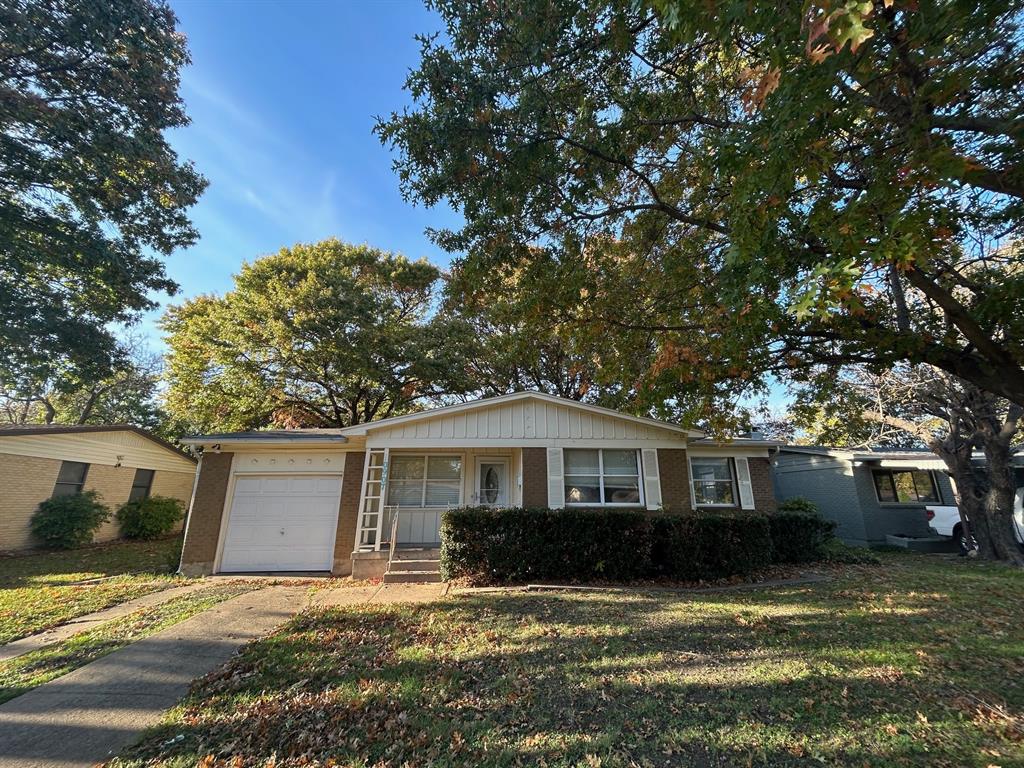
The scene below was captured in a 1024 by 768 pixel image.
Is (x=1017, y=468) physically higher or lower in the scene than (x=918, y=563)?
higher

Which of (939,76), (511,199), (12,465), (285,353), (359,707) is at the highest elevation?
(285,353)

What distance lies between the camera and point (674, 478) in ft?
37.8

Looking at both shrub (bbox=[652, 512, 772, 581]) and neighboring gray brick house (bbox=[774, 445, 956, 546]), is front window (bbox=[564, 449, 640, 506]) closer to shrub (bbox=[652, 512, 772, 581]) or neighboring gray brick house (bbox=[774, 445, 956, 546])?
shrub (bbox=[652, 512, 772, 581])

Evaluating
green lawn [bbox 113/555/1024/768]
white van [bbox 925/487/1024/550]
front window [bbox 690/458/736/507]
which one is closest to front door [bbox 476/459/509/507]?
front window [bbox 690/458/736/507]

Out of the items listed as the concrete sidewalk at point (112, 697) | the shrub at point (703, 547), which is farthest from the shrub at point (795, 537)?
the concrete sidewalk at point (112, 697)

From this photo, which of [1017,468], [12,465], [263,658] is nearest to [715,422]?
[263,658]

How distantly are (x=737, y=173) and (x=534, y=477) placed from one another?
324 inches

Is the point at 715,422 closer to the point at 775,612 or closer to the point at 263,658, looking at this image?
the point at 775,612

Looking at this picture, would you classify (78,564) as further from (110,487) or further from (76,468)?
(110,487)

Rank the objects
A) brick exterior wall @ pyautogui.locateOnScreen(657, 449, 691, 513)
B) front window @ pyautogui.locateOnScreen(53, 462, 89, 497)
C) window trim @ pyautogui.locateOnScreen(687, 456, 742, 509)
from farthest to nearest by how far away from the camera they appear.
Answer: front window @ pyautogui.locateOnScreen(53, 462, 89, 497) < window trim @ pyautogui.locateOnScreen(687, 456, 742, 509) < brick exterior wall @ pyautogui.locateOnScreen(657, 449, 691, 513)

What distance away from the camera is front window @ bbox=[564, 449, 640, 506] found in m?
11.4

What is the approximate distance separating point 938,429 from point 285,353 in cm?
2136

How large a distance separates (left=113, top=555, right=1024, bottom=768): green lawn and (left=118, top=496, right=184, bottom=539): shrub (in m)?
14.4

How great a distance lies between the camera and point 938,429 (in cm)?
1289
